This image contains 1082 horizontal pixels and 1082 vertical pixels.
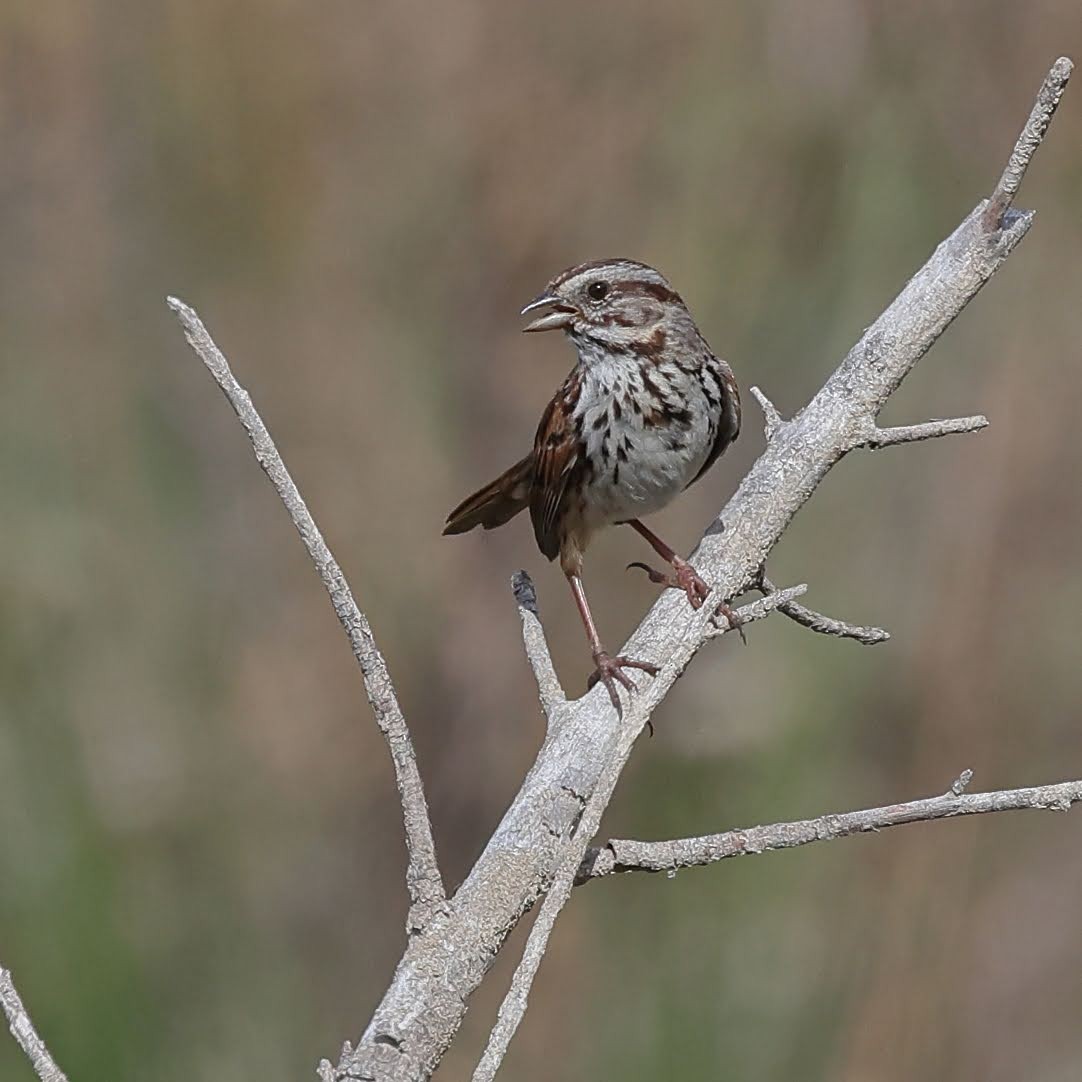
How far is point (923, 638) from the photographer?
4.96 metres

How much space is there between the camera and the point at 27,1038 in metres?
1.81

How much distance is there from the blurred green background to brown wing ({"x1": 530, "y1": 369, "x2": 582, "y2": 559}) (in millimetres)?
979

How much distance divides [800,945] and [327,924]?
1.45m

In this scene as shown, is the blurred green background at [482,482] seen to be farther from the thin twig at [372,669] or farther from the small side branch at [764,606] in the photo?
the thin twig at [372,669]

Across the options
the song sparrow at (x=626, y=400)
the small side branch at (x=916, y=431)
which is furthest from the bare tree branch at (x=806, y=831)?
the song sparrow at (x=626, y=400)

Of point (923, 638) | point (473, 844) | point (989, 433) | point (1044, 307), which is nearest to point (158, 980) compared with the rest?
point (473, 844)

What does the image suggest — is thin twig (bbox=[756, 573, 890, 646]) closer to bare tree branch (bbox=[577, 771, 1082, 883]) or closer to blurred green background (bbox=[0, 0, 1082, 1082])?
bare tree branch (bbox=[577, 771, 1082, 883])

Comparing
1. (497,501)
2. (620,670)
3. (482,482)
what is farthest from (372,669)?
(482,482)

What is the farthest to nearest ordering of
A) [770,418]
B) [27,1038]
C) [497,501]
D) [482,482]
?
[482,482] → [497,501] → [770,418] → [27,1038]

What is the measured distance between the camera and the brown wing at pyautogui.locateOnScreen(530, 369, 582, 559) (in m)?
3.79

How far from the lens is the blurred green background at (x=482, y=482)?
4.55 metres

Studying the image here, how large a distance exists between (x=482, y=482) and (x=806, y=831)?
3279mm

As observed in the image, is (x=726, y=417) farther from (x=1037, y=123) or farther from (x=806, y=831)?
(x=806, y=831)

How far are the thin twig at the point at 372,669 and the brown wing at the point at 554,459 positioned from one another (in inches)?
66.4
